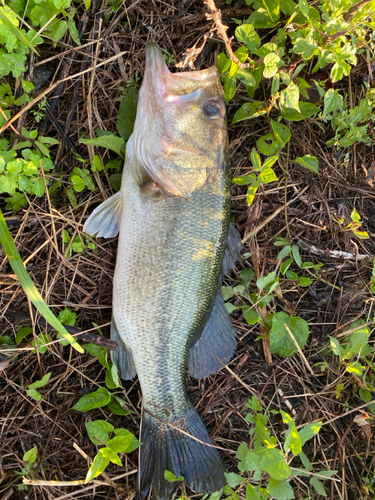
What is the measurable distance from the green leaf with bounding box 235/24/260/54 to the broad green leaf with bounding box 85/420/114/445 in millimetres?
2824

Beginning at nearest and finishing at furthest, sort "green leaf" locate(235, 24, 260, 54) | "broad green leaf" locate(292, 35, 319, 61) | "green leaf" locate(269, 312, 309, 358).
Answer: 1. "broad green leaf" locate(292, 35, 319, 61)
2. "green leaf" locate(235, 24, 260, 54)
3. "green leaf" locate(269, 312, 309, 358)

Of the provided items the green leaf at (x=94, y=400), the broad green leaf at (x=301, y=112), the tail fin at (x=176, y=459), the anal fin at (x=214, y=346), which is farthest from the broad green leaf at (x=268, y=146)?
the green leaf at (x=94, y=400)

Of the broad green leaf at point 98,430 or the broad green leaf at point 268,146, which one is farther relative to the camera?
the broad green leaf at point 268,146

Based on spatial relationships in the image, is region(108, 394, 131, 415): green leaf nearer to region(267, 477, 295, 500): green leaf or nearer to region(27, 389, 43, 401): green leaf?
region(27, 389, 43, 401): green leaf

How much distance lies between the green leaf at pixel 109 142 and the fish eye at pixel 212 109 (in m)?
0.66

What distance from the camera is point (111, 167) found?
2713mm

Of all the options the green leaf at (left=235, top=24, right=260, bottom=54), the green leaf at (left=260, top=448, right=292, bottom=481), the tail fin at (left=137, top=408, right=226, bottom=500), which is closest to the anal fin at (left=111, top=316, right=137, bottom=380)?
the tail fin at (left=137, top=408, right=226, bottom=500)

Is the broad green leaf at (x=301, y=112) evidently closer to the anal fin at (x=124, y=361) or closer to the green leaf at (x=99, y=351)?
the anal fin at (x=124, y=361)

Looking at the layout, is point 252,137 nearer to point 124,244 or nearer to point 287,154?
point 287,154

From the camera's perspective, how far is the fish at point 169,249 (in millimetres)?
2391

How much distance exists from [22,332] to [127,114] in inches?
71.3

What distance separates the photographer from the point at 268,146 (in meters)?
2.74

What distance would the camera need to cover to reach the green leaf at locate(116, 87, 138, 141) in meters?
2.62

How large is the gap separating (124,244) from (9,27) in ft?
4.78
